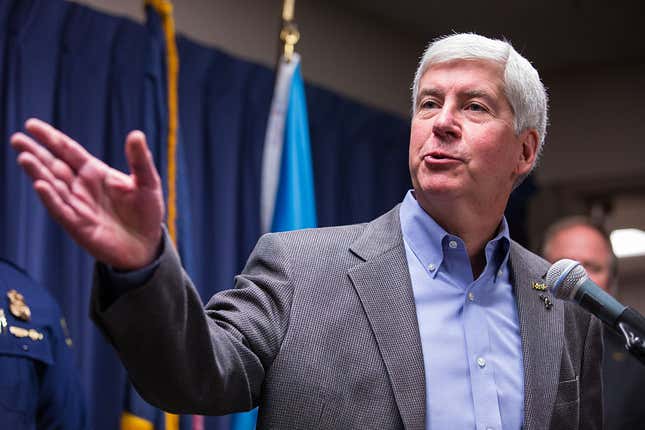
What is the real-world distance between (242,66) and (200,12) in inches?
12.9

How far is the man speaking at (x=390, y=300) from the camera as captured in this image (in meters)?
1.21

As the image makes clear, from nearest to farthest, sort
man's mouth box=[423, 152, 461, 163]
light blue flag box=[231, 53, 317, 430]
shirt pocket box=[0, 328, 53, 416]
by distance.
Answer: man's mouth box=[423, 152, 461, 163] → shirt pocket box=[0, 328, 53, 416] → light blue flag box=[231, 53, 317, 430]

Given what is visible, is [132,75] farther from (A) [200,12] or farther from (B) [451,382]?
(B) [451,382]

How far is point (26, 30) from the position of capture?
10.5ft

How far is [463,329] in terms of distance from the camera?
1.71 meters

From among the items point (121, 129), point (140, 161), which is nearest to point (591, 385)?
point (140, 161)

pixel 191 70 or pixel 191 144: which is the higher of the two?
pixel 191 70

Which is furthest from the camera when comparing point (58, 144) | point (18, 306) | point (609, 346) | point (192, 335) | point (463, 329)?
point (609, 346)

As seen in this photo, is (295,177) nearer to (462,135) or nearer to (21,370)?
(21,370)

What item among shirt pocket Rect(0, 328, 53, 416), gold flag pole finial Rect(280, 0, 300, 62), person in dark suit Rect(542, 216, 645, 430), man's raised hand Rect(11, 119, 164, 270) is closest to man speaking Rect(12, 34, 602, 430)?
man's raised hand Rect(11, 119, 164, 270)

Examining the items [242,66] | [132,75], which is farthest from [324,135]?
[132,75]

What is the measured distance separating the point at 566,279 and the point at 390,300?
12.4 inches

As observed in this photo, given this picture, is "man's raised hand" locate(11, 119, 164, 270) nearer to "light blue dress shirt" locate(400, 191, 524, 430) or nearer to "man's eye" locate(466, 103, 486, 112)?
"light blue dress shirt" locate(400, 191, 524, 430)

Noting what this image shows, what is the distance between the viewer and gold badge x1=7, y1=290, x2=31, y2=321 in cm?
248
